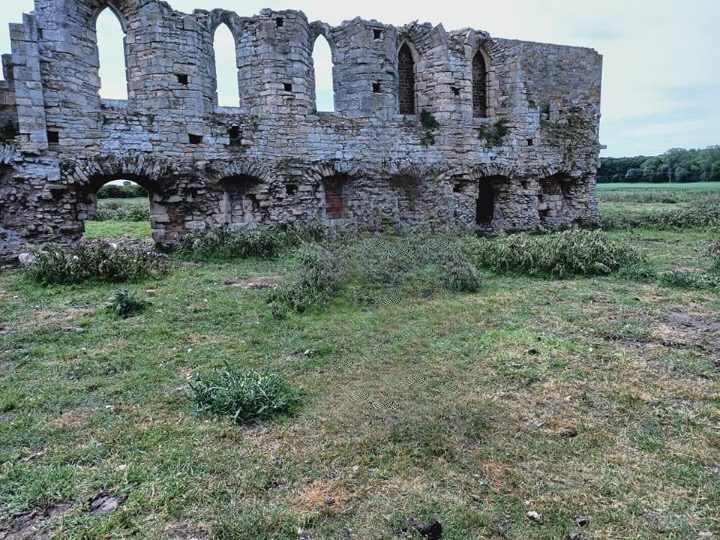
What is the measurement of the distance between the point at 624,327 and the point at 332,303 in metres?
4.07

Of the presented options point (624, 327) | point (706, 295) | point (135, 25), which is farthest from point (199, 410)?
point (135, 25)

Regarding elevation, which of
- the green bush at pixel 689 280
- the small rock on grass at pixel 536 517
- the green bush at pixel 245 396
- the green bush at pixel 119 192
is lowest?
the small rock on grass at pixel 536 517

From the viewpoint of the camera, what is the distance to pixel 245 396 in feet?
14.7

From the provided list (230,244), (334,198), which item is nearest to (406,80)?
(334,198)

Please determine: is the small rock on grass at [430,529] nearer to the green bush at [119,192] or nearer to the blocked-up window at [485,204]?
the blocked-up window at [485,204]

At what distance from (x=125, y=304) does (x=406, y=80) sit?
11.7 meters

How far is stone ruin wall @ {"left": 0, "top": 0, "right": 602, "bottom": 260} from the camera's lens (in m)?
11.3

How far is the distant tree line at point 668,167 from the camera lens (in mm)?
52594

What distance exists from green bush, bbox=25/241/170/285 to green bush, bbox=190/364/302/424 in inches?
214

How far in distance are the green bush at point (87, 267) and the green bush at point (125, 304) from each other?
2040 millimetres

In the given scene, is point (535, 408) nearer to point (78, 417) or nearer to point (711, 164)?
point (78, 417)

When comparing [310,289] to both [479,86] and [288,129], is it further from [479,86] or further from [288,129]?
[479,86]

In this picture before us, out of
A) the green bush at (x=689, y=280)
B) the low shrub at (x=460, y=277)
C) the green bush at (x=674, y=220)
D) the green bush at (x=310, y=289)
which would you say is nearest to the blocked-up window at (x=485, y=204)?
the green bush at (x=674, y=220)

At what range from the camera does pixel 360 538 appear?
9.71 ft
